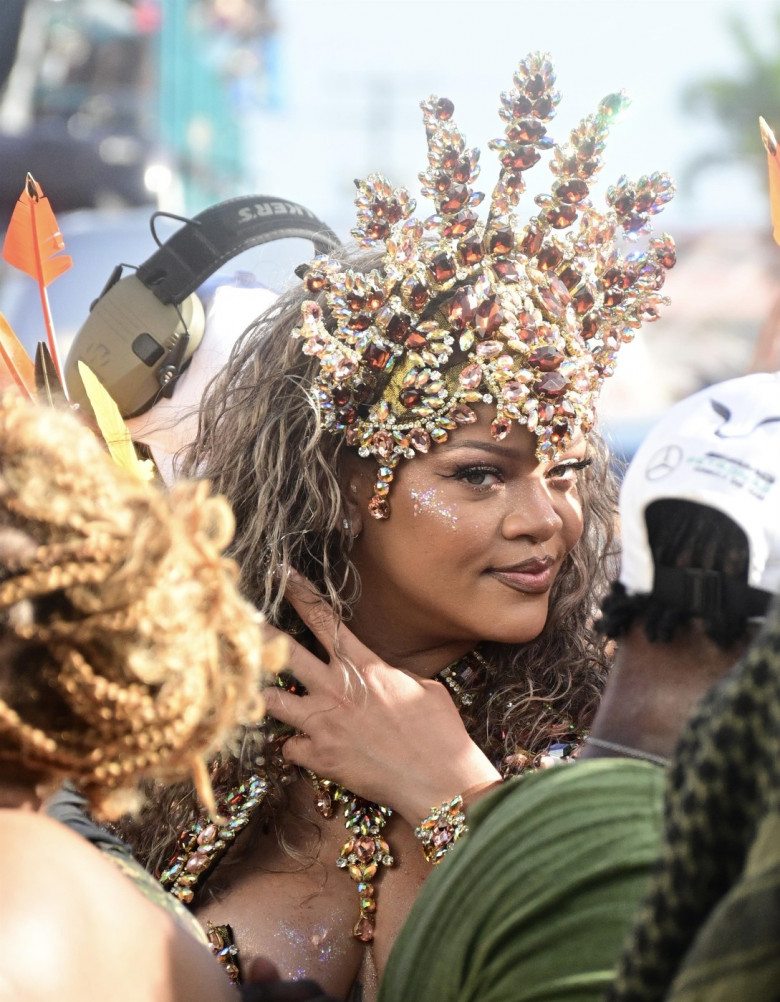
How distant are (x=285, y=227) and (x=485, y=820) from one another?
2.08 metres

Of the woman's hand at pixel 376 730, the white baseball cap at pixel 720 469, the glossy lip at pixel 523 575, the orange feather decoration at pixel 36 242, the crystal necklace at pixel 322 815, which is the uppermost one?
the orange feather decoration at pixel 36 242

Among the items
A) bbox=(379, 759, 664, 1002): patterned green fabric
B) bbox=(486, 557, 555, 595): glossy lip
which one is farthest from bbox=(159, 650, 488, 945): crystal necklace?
bbox=(379, 759, 664, 1002): patterned green fabric

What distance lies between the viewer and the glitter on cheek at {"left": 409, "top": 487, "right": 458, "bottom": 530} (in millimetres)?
2284

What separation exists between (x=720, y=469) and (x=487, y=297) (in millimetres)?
1029

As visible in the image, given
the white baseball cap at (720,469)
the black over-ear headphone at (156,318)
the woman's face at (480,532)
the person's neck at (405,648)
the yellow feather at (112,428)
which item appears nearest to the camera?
the white baseball cap at (720,469)

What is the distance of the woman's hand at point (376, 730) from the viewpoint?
213cm

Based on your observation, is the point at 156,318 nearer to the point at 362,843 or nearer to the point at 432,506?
the point at 432,506

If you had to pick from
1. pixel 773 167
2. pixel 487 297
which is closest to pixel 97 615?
pixel 487 297

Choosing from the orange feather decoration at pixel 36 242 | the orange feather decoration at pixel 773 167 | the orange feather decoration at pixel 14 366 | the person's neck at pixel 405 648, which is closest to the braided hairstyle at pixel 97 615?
the person's neck at pixel 405 648

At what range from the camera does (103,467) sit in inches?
47.2

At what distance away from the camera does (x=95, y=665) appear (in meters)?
1.14

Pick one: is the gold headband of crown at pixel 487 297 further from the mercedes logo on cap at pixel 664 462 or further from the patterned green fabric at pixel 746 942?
the patterned green fabric at pixel 746 942

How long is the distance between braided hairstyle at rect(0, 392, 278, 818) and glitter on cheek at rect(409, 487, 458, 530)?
1093 mm

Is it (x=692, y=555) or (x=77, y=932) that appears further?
(x=692, y=555)
